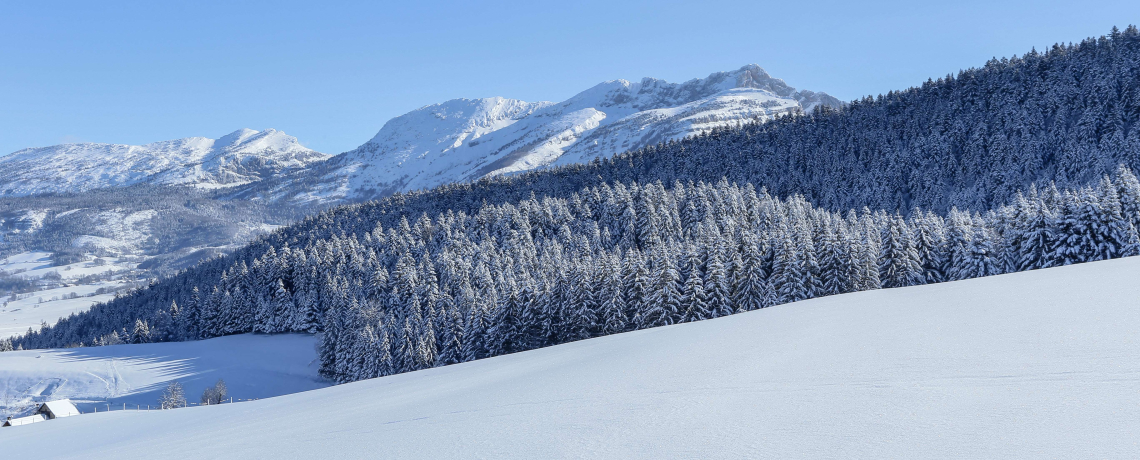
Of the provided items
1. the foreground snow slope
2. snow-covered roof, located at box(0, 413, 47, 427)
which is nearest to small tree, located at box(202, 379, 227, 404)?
snow-covered roof, located at box(0, 413, 47, 427)

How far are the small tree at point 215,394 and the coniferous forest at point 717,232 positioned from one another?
1277 centimetres

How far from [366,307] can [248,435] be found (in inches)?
2849

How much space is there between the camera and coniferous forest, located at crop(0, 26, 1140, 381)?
2098 inches

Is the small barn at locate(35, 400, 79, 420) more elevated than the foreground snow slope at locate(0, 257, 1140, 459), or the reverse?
the foreground snow slope at locate(0, 257, 1140, 459)

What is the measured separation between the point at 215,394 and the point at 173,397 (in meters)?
4.42

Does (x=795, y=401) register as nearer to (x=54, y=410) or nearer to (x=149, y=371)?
(x=54, y=410)

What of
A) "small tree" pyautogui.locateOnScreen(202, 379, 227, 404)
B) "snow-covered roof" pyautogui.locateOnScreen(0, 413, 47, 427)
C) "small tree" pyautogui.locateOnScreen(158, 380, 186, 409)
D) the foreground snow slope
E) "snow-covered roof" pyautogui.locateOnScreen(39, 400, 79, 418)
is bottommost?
"small tree" pyautogui.locateOnScreen(202, 379, 227, 404)

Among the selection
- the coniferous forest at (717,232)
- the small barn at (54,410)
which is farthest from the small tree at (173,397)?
the small barn at (54,410)

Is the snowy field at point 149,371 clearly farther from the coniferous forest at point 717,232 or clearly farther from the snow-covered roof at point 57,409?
the snow-covered roof at point 57,409

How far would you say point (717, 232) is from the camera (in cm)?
6838

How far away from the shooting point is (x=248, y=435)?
50.9 ft

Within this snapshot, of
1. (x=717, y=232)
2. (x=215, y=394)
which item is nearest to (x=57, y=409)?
(x=215, y=394)

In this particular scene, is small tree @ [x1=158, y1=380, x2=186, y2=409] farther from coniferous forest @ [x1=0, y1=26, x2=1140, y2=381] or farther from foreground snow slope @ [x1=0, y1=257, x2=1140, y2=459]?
foreground snow slope @ [x1=0, y1=257, x2=1140, y2=459]

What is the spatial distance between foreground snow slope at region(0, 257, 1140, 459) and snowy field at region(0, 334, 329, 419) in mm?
67270
